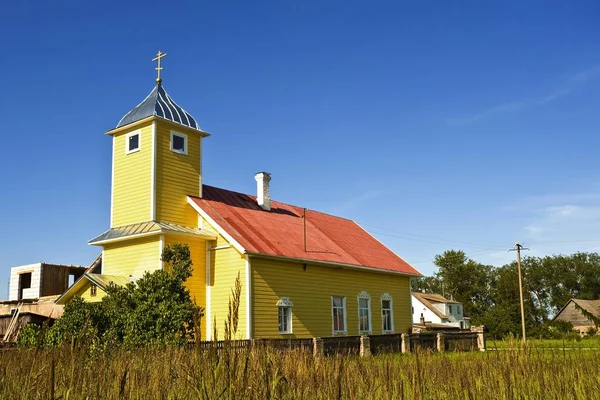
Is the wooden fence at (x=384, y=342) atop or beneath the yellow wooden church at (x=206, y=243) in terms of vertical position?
beneath

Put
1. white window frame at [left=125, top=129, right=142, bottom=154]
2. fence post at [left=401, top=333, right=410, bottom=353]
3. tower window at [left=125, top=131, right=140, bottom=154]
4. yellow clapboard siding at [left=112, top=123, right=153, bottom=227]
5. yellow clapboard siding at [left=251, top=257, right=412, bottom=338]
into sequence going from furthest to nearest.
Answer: tower window at [left=125, top=131, right=140, bottom=154], white window frame at [left=125, top=129, right=142, bottom=154], yellow clapboard siding at [left=112, top=123, right=153, bottom=227], fence post at [left=401, top=333, right=410, bottom=353], yellow clapboard siding at [left=251, top=257, right=412, bottom=338]

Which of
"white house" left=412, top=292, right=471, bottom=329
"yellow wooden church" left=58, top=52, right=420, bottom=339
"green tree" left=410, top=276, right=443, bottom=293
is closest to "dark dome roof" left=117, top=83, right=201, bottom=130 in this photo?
"yellow wooden church" left=58, top=52, right=420, bottom=339

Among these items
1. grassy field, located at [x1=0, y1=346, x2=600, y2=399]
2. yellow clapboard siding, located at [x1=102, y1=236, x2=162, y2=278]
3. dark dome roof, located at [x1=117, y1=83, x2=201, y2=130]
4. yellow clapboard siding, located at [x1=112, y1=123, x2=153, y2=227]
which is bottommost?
grassy field, located at [x1=0, y1=346, x2=600, y2=399]

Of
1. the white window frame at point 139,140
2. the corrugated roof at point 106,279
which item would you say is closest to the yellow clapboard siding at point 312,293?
the corrugated roof at point 106,279

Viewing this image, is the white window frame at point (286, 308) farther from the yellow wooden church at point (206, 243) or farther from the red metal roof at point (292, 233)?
the red metal roof at point (292, 233)

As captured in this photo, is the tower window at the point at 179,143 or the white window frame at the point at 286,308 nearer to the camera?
the white window frame at the point at 286,308

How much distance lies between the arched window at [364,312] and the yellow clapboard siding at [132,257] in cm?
960

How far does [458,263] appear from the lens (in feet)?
278

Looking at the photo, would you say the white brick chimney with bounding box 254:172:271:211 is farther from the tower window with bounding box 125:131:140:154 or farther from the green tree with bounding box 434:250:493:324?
the green tree with bounding box 434:250:493:324

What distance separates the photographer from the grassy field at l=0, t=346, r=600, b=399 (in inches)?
139

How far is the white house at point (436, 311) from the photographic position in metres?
66.6

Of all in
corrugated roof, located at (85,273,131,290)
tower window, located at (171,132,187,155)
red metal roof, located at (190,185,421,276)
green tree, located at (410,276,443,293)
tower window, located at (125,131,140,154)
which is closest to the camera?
corrugated roof, located at (85,273,131,290)

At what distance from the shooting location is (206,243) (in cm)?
2191

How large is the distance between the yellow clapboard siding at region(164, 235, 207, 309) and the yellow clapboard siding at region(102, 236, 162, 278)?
93cm
